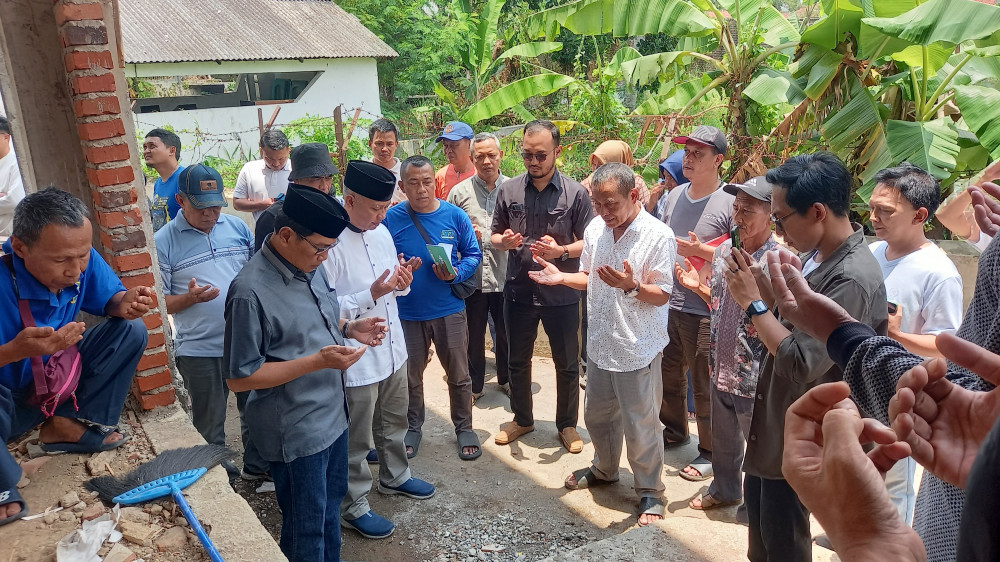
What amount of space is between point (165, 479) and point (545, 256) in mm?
2728

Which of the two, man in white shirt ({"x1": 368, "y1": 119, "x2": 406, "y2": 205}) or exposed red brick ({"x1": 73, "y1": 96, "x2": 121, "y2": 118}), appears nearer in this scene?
exposed red brick ({"x1": 73, "y1": 96, "x2": 121, "y2": 118})

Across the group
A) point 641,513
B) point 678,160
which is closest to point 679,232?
point 678,160

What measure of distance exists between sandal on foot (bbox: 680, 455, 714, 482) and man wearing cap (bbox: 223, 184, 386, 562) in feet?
8.16

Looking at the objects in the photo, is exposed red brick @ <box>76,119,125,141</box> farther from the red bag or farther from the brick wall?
the red bag

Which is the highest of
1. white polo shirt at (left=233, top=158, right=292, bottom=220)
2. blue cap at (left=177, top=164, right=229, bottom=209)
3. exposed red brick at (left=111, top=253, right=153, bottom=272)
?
blue cap at (left=177, top=164, right=229, bottom=209)

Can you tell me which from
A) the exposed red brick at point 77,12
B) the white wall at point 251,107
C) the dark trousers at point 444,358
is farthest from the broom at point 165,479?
the white wall at point 251,107

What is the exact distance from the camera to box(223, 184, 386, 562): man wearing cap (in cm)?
283

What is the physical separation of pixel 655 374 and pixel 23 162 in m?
3.67

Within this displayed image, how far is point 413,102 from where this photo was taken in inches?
865

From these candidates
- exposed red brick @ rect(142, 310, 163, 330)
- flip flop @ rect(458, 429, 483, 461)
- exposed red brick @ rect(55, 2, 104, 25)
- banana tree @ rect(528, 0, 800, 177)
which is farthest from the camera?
banana tree @ rect(528, 0, 800, 177)

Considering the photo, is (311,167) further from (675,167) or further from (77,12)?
(675,167)

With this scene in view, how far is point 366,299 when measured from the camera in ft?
12.5

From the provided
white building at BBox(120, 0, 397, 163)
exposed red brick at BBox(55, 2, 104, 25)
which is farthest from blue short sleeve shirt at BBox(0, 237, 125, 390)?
white building at BBox(120, 0, 397, 163)

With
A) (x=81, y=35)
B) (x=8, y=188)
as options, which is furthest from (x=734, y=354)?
(x=8, y=188)
